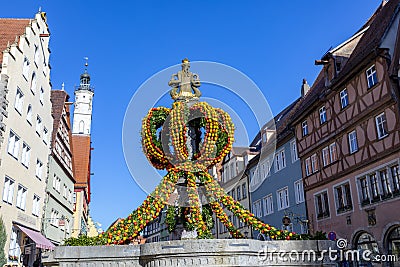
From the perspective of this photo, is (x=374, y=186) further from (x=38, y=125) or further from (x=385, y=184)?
(x=38, y=125)

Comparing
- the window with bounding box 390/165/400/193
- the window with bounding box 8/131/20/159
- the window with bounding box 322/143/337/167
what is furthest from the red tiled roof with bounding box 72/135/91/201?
the window with bounding box 390/165/400/193

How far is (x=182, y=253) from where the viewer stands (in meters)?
8.77

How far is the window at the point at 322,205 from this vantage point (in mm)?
21891

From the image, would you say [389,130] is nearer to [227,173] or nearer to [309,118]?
[309,118]

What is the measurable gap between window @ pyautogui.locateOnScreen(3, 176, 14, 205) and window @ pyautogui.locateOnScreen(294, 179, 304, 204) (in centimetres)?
1603

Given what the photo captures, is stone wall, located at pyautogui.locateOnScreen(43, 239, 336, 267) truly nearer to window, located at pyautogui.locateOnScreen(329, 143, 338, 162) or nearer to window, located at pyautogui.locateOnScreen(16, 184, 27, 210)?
window, located at pyautogui.locateOnScreen(329, 143, 338, 162)

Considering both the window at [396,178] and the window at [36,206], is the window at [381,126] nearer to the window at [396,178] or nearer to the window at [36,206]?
the window at [396,178]

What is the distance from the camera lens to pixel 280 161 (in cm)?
2852

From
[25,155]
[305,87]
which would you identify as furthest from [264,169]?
[25,155]

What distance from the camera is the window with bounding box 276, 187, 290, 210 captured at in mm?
26875

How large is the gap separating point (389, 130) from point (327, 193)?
609cm

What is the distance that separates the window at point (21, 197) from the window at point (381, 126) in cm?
1712

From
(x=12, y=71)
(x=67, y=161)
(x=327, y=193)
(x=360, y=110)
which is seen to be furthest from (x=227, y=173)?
(x=12, y=71)

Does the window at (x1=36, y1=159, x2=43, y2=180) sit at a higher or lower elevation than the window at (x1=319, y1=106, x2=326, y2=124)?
lower
